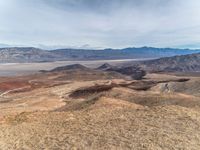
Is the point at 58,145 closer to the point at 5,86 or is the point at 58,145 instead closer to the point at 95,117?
the point at 95,117

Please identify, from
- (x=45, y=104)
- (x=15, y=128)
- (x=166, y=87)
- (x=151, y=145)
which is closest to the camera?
(x=151, y=145)

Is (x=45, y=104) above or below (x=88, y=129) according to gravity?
below

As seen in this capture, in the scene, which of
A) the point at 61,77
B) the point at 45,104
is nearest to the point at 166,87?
the point at 45,104

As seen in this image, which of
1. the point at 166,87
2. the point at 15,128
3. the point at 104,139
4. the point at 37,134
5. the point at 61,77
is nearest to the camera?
the point at 104,139

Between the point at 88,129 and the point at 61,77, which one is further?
the point at 61,77

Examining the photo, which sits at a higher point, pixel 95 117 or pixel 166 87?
pixel 95 117

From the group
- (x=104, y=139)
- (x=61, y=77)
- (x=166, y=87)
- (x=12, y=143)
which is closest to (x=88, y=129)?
(x=104, y=139)

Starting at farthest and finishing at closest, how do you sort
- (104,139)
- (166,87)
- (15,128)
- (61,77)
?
(61,77)
(166,87)
(15,128)
(104,139)

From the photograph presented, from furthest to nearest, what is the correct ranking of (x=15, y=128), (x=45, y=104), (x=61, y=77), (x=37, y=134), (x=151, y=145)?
(x=61, y=77)
(x=45, y=104)
(x=15, y=128)
(x=37, y=134)
(x=151, y=145)

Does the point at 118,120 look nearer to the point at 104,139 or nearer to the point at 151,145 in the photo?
the point at 104,139
